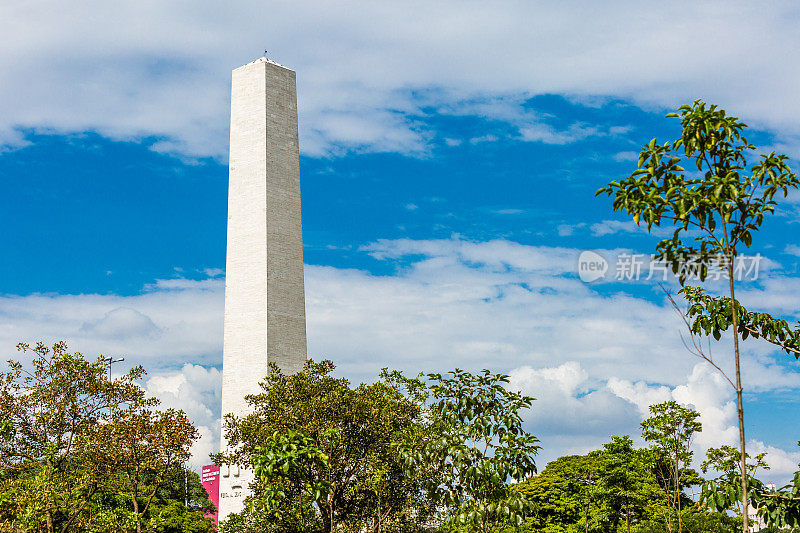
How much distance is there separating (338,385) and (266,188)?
15.8 meters

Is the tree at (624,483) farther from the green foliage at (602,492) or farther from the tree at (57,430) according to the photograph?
the tree at (57,430)

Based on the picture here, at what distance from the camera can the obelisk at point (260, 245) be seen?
4091 cm

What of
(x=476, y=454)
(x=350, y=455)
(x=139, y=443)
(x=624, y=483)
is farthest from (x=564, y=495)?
(x=476, y=454)

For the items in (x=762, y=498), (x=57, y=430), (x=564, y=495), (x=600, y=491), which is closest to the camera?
(x=762, y=498)

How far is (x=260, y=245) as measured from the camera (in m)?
42.0

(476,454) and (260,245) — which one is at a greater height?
(260,245)

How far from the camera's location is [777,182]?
9.51 m

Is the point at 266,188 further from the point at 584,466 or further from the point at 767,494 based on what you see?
the point at 767,494

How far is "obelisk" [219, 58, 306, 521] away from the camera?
40906 mm

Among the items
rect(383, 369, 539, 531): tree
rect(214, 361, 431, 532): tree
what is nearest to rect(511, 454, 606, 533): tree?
rect(214, 361, 431, 532): tree

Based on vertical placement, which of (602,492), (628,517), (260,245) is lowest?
(628,517)

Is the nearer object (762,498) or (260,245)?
(762,498)

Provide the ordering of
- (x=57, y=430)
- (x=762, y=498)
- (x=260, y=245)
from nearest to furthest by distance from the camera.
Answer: (x=762, y=498)
(x=57, y=430)
(x=260, y=245)

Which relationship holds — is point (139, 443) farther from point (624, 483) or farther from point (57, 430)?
point (624, 483)
